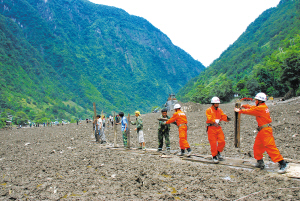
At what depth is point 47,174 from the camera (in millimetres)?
7820

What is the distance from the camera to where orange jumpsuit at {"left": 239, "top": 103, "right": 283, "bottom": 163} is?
6.07 metres

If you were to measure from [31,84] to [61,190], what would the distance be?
5013 inches

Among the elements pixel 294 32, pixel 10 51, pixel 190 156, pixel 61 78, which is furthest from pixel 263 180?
pixel 61 78

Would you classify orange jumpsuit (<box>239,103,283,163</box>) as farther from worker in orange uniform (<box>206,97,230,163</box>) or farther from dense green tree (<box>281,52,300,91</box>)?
dense green tree (<box>281,52,300,91</box>)

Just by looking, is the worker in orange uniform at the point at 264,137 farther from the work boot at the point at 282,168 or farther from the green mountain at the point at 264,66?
the green mountain at the point at 264,66

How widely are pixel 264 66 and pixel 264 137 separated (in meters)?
86.6

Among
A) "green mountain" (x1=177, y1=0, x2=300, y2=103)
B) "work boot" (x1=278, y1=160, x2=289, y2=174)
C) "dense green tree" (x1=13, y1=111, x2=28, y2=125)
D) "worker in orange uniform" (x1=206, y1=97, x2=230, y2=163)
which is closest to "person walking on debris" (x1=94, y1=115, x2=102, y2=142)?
"worker in orange uniform" (x1=206, y1=97, x2=230, y2=163)


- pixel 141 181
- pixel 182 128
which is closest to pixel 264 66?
pixel 182 128

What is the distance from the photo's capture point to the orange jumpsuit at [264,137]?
607 centimetres

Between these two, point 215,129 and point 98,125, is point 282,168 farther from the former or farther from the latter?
point 98,125

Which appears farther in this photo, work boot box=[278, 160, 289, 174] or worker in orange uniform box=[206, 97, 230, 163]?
worker in orange uniform box=[206, 97, 230, 163]

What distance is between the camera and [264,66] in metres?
83.0

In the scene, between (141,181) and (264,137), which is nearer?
(264,137)

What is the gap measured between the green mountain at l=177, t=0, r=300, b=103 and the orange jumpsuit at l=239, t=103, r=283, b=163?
40.9m
